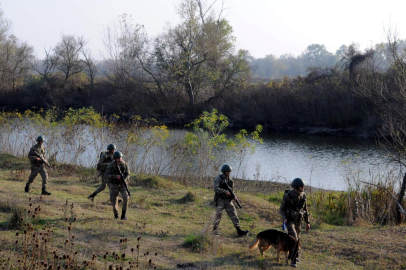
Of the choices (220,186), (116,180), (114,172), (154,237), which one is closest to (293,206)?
(220,186)

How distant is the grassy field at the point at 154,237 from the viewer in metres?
7.11

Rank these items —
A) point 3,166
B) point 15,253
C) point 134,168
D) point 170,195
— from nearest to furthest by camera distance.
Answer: point 15,253 < point 170,195 < point 3,166 < point 134,168

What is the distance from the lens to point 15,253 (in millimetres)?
6988

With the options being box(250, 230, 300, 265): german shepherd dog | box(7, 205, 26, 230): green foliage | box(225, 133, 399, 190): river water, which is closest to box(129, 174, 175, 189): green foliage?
box(225, 133, 399, 190): river water

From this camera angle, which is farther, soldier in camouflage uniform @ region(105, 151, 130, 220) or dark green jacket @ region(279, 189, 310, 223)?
soldier in camouflage uniform @ region(105, 151, 130, 220)

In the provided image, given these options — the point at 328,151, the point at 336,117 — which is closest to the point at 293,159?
the point at 328,151

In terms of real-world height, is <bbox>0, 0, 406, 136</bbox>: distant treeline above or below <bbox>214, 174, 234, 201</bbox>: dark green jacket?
above

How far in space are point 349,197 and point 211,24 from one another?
1597 inches

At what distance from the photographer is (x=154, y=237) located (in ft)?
30.2

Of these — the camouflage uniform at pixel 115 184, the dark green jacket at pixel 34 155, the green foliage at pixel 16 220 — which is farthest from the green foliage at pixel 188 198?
the green foliage at pixel 16 220

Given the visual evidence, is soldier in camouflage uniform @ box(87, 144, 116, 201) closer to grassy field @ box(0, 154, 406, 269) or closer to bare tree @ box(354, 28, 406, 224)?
grassy field @ box(0, 154, 406, 269)

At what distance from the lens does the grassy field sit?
23.3ft

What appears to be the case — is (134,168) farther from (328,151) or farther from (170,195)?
(328,151)

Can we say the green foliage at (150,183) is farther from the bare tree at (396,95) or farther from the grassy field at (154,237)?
the bare tree at (396,95)
